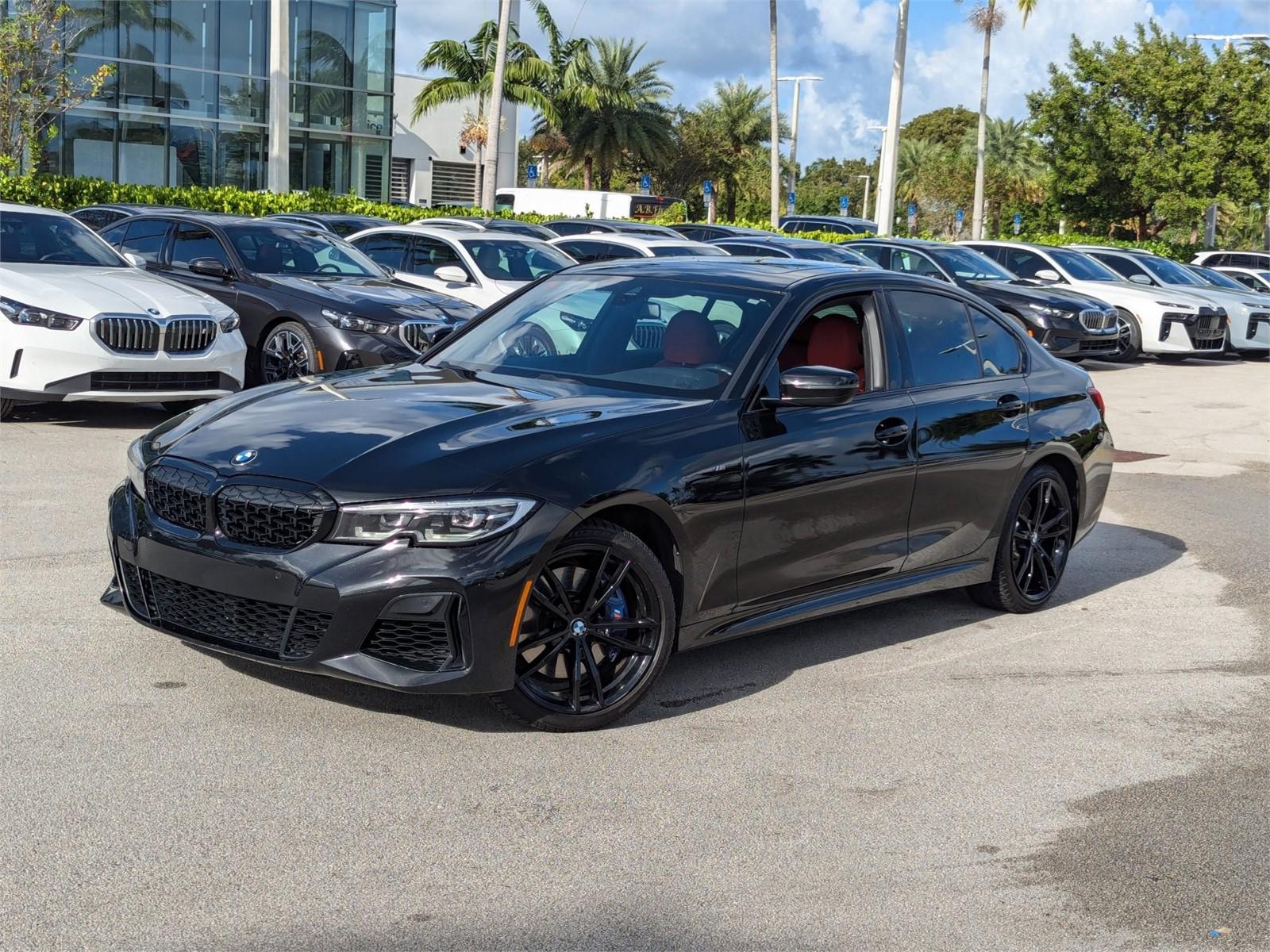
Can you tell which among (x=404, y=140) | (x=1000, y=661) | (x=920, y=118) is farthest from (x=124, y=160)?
(x=920, y=118)

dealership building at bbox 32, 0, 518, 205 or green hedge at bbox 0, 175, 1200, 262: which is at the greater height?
dealership building at bbox 32, 0, 518, 205

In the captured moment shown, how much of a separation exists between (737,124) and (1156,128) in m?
34.1

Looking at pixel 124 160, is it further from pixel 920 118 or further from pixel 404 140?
pixel 920 118

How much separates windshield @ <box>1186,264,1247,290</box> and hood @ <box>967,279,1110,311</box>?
672 centimetres

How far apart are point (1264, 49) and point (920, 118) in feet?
228

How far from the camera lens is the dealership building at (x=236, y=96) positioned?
35.9m

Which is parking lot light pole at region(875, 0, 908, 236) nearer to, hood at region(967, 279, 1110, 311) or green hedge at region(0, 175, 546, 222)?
green hedge at region(0, 175, 546, 222)

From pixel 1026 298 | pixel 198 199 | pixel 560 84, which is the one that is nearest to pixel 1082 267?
pixel 1026 298

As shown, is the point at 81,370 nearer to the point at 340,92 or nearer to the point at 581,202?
the point at 340,92

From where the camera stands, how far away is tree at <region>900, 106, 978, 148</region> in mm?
110375

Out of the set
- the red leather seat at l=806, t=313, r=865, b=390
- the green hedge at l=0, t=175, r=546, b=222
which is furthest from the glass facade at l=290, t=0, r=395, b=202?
the red leather seat at l=806, t=313, r=865, b=390

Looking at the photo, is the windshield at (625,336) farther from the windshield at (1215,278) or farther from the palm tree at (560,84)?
the palm tree at (560,84)

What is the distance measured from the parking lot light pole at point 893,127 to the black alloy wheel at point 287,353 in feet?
96.4

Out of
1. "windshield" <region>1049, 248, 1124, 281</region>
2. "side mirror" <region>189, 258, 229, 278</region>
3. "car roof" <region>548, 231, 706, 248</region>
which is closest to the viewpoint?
"side mirror" <region>189, 258, 229, 278</region>
